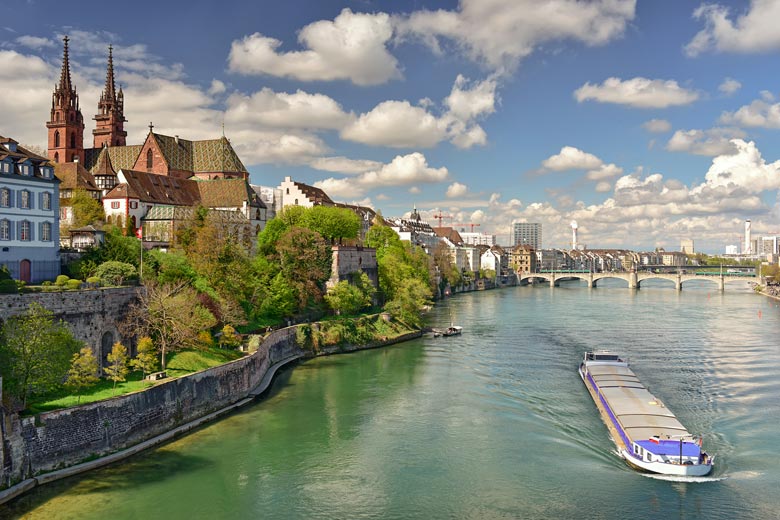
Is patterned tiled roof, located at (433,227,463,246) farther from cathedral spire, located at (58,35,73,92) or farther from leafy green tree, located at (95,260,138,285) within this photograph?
leafy green tree, located at (95,260,138,285)

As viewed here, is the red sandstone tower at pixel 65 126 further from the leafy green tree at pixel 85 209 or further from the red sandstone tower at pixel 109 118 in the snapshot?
the leafy green tree at pixel 85 209

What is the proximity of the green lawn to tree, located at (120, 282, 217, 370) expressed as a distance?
0.78m

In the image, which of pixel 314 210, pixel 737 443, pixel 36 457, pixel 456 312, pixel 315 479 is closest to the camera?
pixel 36 457

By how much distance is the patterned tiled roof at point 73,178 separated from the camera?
2388 inches

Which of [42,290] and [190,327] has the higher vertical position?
[42,290]

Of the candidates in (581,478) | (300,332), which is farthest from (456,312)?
(581,478)

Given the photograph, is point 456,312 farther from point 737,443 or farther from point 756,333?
point 737,443

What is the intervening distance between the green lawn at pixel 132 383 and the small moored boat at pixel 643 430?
66.1 feet

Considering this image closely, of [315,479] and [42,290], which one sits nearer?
[315,479]

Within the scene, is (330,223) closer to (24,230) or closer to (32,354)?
→ (24,230)

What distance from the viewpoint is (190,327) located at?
3422 cm

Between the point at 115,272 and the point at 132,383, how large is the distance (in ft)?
26.4

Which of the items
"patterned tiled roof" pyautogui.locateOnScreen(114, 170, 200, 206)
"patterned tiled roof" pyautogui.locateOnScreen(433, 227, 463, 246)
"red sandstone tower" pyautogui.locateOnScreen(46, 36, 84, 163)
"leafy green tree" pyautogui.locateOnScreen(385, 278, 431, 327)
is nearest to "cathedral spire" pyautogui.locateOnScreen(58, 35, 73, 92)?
"red sandstone tower" pyautogui.locateOnScreen(46, 36, 84, 163)

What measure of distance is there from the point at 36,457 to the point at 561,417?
77.4 feet
